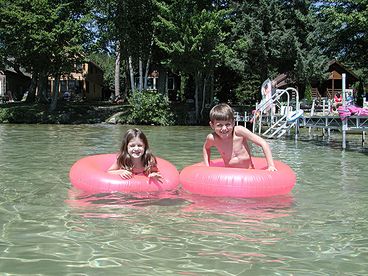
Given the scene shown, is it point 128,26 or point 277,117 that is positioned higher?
point 128,26

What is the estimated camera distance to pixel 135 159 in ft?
21.3

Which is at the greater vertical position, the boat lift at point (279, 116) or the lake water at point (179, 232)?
the boat lift at point (279, 116)

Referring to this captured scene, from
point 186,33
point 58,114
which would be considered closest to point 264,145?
point 186,33

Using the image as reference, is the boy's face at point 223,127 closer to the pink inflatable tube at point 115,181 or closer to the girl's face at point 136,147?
the pink inflatable tube at point 115,181

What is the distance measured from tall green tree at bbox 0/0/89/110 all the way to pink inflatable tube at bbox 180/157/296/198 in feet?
86.0

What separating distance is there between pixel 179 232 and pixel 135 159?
6.52 feet

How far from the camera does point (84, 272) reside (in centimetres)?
360

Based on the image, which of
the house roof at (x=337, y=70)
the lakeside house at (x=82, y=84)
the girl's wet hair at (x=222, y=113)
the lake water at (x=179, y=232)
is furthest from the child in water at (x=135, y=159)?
the lakeside house at (x=82, y=84)

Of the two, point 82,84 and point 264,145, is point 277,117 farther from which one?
point 82,84

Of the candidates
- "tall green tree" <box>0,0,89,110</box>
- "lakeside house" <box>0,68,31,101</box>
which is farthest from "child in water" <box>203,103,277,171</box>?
"lakeside house" <box>0,68,31,101</box>

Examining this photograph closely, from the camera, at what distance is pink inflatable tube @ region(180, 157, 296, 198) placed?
19.8ft

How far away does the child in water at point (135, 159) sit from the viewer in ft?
20.8

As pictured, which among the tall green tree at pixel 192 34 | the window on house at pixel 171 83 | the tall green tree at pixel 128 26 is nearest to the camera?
the tall green tree at pixel 192 34

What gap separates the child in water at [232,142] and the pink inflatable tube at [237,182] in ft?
0.84
